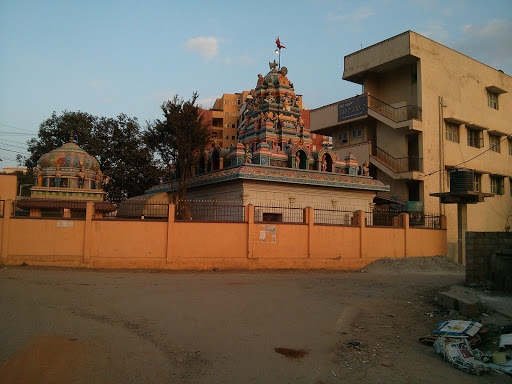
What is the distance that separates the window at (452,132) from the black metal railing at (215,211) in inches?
683

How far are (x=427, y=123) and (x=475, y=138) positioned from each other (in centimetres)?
640

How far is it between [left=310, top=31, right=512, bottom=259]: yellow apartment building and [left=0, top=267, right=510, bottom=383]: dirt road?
17.4 metres

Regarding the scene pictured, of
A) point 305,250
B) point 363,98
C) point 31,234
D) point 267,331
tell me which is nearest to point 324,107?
point 363,98

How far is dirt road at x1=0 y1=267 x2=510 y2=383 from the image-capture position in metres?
5.52

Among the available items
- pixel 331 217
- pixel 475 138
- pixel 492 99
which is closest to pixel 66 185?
pixel 331 217

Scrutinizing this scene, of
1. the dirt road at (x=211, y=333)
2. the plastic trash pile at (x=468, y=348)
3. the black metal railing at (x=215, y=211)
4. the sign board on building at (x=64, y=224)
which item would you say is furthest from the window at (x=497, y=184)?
the sign board on building at (x=64, y=224)

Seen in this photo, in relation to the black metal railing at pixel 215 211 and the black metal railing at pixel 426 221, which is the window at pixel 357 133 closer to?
the black metal railing at pixel 426 221

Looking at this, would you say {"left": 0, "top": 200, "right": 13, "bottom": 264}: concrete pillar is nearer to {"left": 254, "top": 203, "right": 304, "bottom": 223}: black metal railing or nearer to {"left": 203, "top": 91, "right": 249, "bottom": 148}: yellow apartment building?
{"left": 254, "top": 203, "right": 304, "bottom": 223}: black metal railing

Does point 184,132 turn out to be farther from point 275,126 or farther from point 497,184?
point 497,184

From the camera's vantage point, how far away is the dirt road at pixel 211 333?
18.1ft

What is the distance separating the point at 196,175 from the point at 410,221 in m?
11.9

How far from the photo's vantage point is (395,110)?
97.8 feet

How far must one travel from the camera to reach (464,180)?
1980cm

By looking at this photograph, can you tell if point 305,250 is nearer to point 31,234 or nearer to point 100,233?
point 100,233
